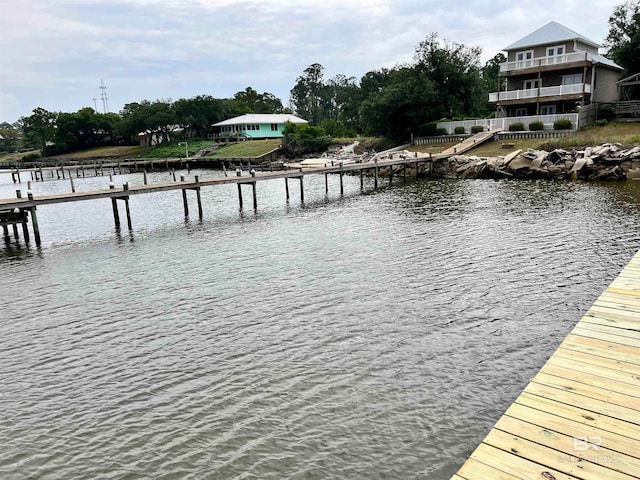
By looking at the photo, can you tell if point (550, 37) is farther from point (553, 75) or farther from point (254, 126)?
point (254, 126)

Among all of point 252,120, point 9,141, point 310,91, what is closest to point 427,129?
point 252,120

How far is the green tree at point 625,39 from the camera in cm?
5112

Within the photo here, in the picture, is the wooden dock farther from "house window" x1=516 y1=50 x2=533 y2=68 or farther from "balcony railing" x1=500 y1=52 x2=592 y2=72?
"house window" x1=516 y1=50 x2=533 y2=68

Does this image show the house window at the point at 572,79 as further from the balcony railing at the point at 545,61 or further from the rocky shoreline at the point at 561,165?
the rocky shoreline at the point at 561,165

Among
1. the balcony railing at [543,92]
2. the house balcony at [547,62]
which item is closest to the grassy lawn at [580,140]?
the balcony railing at [543,92]

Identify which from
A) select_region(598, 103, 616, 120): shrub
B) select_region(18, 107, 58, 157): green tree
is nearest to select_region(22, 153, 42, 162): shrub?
select_region(18, 107, 58, 157): green tree

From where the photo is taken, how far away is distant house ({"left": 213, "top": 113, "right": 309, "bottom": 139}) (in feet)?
318

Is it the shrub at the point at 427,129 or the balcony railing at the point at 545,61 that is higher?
the balcony railing at the point at 545,61

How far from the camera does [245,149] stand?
275 feet

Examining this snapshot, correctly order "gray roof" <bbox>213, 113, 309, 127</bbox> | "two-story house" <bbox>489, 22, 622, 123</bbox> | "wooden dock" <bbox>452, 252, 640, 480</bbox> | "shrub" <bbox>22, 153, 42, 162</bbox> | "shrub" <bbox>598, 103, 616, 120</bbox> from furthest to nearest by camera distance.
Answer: "shrub" <bbox>22, 153, 42, 162</bbox> → "gray roof" <bbox>213, 113, 309, 127</bbox> → "two-story house" <bbox>489, 22, 622, 123</bbox> → "shrub" <bbox>598, 103, 616, 120</bbox> → "wooden dock" <bbox>452, 252, 640, 480</bbox>

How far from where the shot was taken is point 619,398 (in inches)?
214

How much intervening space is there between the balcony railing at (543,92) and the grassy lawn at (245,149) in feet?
132

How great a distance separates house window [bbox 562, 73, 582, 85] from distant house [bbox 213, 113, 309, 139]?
57384 mm

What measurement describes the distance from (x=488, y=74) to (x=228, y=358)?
95.8 meters
